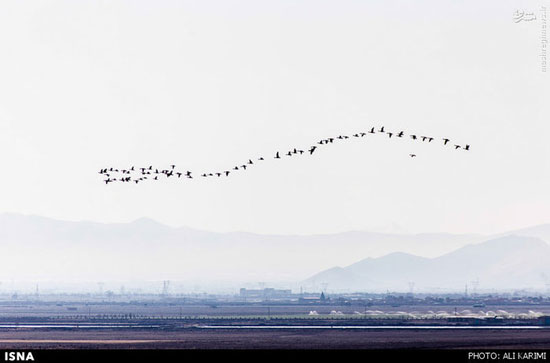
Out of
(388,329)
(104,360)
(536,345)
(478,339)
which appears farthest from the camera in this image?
(388,329)

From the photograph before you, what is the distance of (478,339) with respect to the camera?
5699 inches

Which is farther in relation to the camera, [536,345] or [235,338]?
[235,338]

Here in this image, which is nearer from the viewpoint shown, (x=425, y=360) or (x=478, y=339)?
(x=425, y=360)

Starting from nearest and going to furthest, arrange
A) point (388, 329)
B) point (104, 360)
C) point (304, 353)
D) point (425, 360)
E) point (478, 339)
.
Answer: point (104, 360), point (425, 360), point (304, 353), point (478, 339), point (388, 329)

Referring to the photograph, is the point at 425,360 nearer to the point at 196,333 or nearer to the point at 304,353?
the point at 304,353

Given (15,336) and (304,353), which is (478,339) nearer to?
(304,353)

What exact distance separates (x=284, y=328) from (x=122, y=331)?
25.3m

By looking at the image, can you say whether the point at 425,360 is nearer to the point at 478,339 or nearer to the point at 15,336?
the point at 478,339

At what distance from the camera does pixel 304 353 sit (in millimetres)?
117312

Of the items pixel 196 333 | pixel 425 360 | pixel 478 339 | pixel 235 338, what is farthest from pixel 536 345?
pixel 196 333

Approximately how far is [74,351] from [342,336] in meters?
43.9

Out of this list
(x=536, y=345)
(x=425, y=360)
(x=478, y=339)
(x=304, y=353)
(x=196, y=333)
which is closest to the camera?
(x=425, y=360)

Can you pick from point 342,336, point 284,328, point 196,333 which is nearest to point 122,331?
point 196,333

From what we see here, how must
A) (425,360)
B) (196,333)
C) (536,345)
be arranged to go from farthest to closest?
(196,333) < (536,345) < (425,360)
